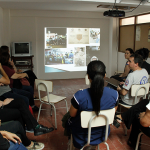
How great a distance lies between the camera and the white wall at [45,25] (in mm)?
6836

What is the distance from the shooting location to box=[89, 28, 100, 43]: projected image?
24.7 ft

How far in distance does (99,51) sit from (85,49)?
574mm

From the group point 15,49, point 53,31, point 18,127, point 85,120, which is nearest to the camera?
point 85,120

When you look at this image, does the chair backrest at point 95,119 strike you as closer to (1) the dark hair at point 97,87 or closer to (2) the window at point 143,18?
(1) the dark hair at point 97,87

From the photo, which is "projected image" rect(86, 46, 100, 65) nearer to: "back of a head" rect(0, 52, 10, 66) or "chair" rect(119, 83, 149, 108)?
"back of a head" rect(0, 52, 10, 66)

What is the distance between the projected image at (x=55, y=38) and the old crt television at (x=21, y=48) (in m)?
0.81

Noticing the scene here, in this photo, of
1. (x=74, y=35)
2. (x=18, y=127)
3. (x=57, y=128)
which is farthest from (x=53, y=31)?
(x=18, y=127)

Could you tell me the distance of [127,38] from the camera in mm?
6855

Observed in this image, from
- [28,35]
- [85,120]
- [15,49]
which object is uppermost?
[28,35]

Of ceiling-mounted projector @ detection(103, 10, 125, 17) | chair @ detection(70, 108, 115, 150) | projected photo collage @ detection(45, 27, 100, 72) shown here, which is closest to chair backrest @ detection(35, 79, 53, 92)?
chair @ detection(70, 108, 115, 150)

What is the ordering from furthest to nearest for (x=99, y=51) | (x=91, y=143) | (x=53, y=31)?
(x=99, y=51), (x=53, y=31), (x=91, y=143)

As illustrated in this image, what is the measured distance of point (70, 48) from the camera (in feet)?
24.5

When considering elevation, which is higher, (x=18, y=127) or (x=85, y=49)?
(x=85, y=49)

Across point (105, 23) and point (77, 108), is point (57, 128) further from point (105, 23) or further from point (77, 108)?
point (105, 23)
